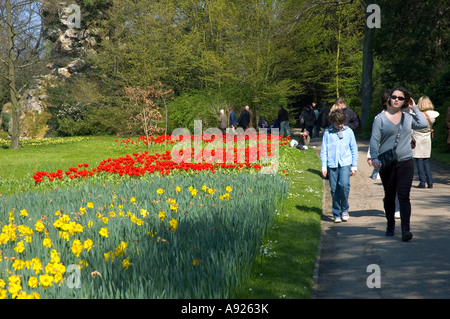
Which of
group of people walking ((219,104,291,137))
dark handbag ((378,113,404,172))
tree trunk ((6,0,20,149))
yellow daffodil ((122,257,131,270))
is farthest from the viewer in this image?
group of people walking ((219,104,291,137))

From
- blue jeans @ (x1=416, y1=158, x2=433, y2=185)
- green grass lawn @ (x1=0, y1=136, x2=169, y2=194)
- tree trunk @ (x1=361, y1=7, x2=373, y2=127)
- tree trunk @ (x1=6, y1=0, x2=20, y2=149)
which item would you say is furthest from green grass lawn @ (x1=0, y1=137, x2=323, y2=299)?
tree trunk @ (x1=361, y1=7, x2=373, y2=127)

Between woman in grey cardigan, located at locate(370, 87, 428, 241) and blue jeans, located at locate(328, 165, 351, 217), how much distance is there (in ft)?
2.88

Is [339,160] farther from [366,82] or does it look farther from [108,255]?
[366,82]

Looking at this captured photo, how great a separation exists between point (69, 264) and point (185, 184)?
14.2 ft

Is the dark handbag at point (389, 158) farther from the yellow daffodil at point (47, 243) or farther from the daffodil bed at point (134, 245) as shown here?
the yellow daffodil at point (47, 243)

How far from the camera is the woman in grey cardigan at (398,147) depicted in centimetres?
667

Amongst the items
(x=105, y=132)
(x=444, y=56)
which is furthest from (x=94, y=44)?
(x=444, y=56)

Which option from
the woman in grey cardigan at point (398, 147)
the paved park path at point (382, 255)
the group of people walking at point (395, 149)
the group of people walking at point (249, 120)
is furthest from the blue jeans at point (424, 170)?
the group of people walking at point (249, 120)

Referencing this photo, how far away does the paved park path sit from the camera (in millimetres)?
4910

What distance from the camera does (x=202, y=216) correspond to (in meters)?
6.12

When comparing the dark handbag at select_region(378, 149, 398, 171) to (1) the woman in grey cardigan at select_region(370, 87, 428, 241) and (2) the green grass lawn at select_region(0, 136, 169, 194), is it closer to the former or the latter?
(1) the woman in grey cardigan at select_region(370, 87, 428, 241)

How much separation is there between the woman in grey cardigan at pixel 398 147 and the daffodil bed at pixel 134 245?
1.57 meters

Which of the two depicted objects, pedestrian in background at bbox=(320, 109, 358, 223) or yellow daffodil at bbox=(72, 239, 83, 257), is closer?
yellow daffodil at bbox=(72, 239, 83, 257)
